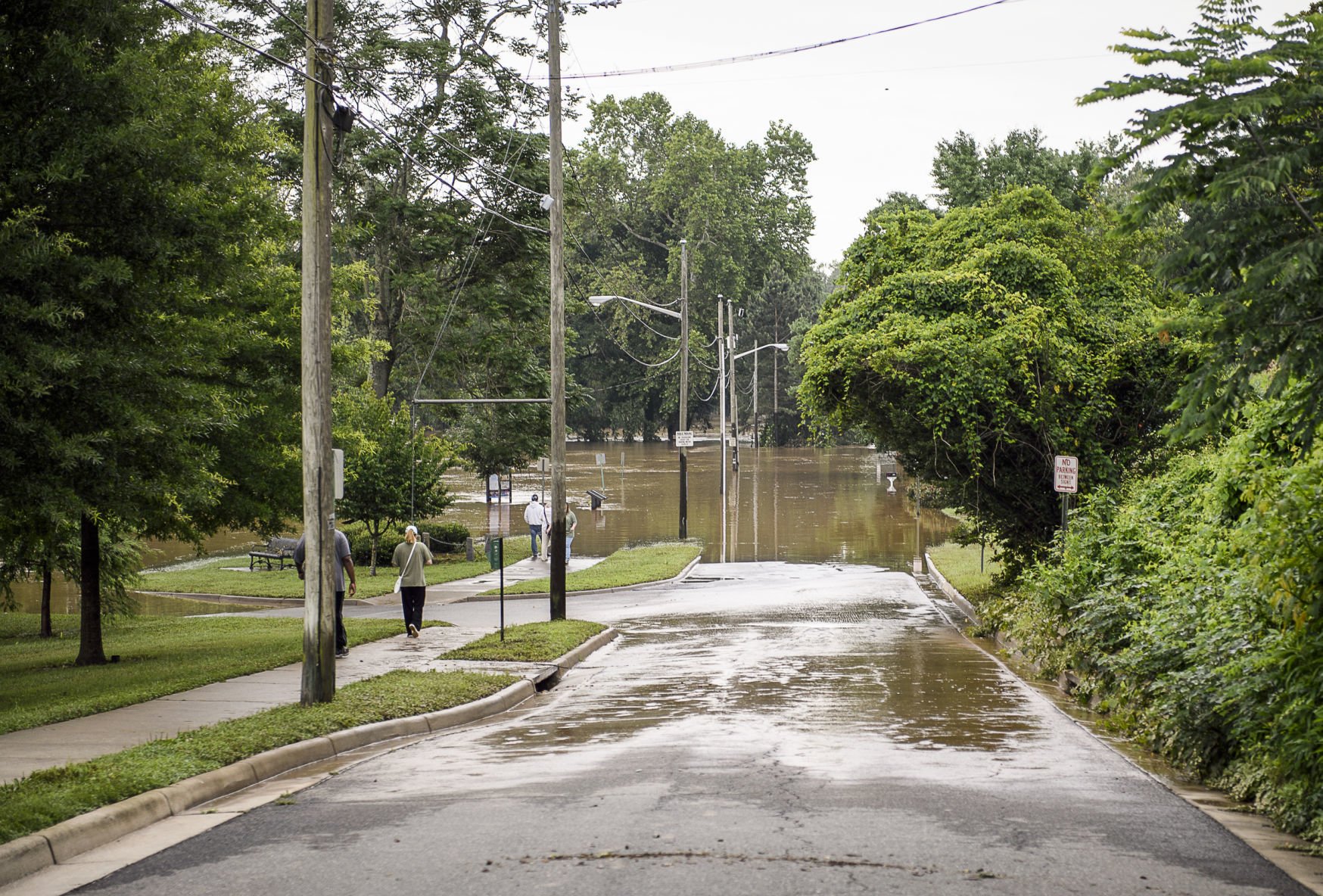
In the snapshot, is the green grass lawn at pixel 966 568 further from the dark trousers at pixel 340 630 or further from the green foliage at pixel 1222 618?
the dark trousers at pixel 340 630

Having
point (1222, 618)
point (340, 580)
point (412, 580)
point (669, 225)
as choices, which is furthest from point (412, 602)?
point (669, 225)

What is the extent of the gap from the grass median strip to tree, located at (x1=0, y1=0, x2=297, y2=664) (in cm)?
313

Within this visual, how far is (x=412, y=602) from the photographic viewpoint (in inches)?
758

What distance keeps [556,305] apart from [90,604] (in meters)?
8.58

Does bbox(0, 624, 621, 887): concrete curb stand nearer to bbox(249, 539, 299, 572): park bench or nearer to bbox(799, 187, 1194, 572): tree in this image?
bbox(799, 187, 1194, 572): tree

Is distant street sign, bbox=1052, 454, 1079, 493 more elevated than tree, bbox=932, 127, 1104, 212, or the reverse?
tree, bbox=932, 127, 1104, 212

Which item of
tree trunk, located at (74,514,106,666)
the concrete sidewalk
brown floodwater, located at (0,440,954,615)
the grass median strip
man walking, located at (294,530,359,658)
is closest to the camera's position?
the grass median strip

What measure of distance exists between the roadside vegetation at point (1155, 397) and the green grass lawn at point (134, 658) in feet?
31.2

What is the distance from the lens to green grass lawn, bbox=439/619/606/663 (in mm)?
17109

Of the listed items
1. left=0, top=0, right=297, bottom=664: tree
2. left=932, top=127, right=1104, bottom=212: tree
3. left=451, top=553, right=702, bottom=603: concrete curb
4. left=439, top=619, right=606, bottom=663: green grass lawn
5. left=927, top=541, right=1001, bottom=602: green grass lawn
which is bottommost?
left=451, top=553, right=702, bottom=603: concrete curb

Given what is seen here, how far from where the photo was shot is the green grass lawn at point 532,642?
17109 millimetres

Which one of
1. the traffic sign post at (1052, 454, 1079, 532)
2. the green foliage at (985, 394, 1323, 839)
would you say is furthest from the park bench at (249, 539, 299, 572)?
the green foliage at (985, 394, 1323, 839)

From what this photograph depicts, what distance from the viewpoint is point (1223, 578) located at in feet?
33.8

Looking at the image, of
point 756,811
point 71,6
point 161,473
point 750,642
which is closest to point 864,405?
point 750,642
